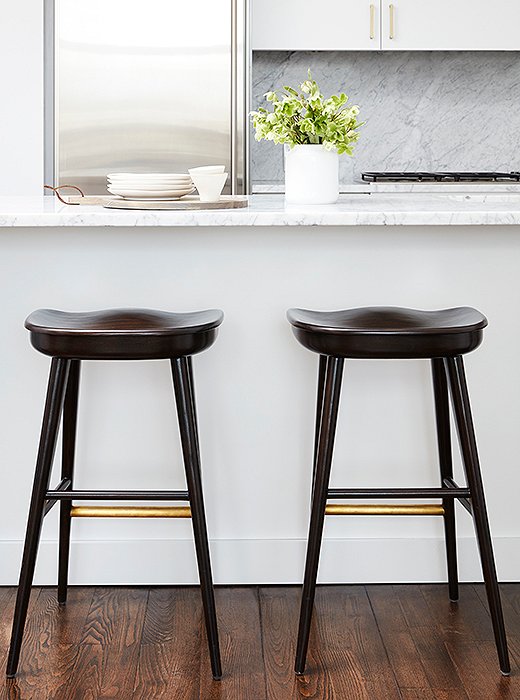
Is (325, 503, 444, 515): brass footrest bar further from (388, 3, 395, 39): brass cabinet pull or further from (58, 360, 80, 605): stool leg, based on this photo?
(388, 3, 395, 39): brass cabinet pull

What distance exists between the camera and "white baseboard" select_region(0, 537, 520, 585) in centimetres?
258

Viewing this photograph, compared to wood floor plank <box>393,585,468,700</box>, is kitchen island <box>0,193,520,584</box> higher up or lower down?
higher up

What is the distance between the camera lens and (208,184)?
2523mm

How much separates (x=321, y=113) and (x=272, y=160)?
220cm

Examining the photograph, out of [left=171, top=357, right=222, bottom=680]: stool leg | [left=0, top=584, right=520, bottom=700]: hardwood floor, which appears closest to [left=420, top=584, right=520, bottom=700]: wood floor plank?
[left=0, top=584, right=520, bottom=700]: hardwood floor

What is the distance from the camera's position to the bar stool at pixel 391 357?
2029 mm

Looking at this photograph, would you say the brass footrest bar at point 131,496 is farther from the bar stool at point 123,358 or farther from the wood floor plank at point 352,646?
the wood floor plank at point 352,646

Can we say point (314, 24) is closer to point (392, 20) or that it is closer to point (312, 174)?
point (392, 20)

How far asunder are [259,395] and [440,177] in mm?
2208

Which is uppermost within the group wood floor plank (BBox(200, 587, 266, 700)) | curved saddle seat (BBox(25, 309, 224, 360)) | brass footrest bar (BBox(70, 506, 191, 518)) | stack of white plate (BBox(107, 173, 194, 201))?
stack of white plate (BBox(107, 173, 194, 201))

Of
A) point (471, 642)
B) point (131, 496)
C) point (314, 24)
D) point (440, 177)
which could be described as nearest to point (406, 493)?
point (471, 642)

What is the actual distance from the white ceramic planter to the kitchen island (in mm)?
91

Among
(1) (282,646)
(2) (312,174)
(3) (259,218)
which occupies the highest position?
(2) (312,174)

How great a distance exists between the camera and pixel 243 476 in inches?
101
